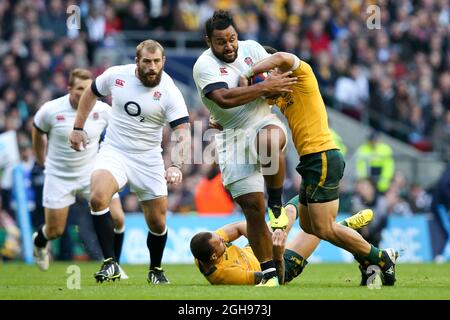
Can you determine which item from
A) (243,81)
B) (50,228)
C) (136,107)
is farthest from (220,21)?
(50,228)

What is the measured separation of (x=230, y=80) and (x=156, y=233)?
2.48m

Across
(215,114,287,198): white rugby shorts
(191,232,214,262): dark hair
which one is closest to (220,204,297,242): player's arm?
(191,232,214,262): dark hair

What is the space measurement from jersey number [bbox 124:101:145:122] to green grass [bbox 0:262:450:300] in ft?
6.24

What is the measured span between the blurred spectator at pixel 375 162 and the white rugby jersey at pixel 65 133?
8396 millimetres

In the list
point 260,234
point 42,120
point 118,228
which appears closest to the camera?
point 260,234

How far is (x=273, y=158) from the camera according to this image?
11.0 metres

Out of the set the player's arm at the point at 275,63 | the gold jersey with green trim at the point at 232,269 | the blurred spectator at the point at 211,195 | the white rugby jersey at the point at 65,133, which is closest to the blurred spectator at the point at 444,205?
the blurred spectator at the point at 211,195

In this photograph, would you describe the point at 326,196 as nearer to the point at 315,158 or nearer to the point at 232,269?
the point at 315,158

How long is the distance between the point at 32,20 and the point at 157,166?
11.5 m

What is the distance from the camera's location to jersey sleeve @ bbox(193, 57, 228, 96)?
1095cm

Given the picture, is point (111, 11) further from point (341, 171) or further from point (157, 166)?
point (341, 171)

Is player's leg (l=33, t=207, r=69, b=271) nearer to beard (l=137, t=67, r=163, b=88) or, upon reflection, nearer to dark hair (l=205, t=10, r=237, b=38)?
beard (l=137, t=67, r=163, b=88)

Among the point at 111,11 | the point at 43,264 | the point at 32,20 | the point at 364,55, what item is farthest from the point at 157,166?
the point at 364,55

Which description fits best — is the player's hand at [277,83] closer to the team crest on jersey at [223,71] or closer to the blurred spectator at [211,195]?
the team crest on jersey at [223,71]
